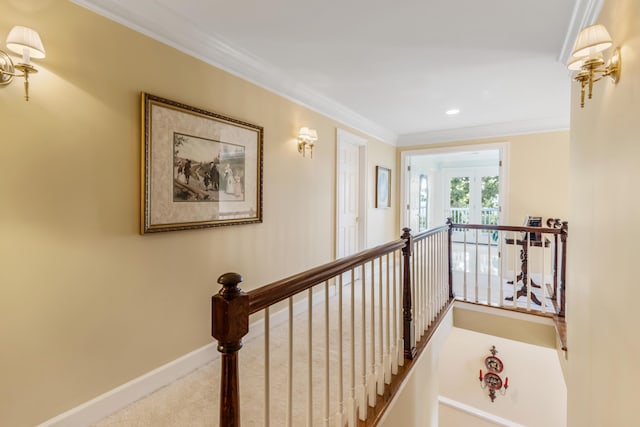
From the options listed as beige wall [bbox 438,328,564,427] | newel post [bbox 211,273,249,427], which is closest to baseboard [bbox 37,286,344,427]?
newel post [bbox 211,273,249,427]

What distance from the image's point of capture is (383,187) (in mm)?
5098

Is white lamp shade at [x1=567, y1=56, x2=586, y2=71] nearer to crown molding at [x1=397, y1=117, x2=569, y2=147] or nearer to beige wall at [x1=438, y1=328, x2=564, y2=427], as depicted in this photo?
crown molding at [x1=397, y1=117, x2=569, y2=147]

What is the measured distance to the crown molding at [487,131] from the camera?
427cm

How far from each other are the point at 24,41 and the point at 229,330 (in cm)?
158

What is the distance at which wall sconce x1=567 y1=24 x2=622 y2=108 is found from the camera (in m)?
1.38

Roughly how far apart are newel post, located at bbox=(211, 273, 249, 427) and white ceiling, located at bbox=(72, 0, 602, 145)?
182 cm

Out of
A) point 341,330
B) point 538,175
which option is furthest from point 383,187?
point 341,330

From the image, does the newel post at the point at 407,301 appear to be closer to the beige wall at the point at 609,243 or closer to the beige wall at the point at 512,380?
the beige wall at the point at 609,243

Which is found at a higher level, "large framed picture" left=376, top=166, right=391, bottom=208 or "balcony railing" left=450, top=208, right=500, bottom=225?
"large framed picture" left=376, top=166, right=391, bottom=208

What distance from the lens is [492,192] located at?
743cm

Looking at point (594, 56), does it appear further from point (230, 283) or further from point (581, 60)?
point (230, 283)

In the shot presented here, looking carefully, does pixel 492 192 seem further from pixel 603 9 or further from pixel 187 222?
pixel 187 222

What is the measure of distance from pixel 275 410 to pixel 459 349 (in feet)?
13.9

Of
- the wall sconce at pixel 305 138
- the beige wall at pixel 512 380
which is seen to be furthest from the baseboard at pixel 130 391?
the beige wall at pixel 512 380
